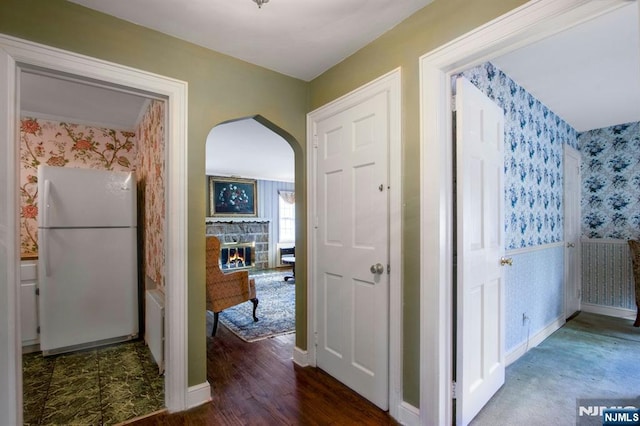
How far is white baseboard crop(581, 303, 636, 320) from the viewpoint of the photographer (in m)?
3.72

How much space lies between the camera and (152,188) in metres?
2.86

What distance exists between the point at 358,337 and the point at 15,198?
83.5 inches

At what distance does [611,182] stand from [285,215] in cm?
643

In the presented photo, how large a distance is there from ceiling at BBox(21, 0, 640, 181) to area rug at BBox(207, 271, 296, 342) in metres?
2.56

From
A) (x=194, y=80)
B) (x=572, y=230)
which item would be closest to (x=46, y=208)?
(x=194, y=80)

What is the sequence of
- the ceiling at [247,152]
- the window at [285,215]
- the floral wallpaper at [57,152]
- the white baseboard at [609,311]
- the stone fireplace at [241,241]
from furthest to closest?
the window at [285,215] → the stone fireplace at [241,241] → the ceiling at [247,152] → the white baseboard at [609,311] → the floral wallpaper at [57,152]

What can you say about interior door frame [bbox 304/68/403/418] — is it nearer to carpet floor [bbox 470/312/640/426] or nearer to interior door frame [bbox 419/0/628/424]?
interior door frame [bbox 419/0/628/424]

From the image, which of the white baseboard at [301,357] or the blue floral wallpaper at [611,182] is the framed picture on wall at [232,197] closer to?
the white baseboard at [301,357]

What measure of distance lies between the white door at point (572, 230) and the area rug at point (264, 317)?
3432 mm

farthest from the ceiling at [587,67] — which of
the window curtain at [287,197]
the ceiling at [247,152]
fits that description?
the window curtain at [287,197]

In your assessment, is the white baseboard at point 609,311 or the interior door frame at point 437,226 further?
the white baseboard at point 609,311

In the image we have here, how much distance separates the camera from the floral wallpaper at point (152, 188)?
8.25 ft

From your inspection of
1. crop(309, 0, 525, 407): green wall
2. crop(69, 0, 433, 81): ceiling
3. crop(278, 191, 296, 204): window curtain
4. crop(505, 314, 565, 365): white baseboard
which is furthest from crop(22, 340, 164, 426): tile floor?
crop(278, 191, 296, 204): window curtain

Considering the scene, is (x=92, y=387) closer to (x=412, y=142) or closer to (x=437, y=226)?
(x=437, y=226)
